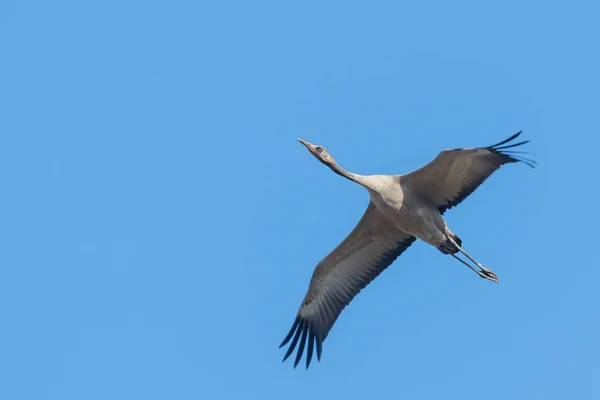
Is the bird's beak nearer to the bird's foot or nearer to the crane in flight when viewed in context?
the crane in flight

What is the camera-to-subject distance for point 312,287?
2670 cm

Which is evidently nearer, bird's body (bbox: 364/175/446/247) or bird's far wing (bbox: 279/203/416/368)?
bird's body (bbox: 364/175/446/247)

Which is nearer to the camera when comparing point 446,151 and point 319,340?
point 446,151

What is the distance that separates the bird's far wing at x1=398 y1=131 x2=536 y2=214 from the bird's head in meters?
1.50

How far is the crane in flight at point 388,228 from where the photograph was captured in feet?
81.1

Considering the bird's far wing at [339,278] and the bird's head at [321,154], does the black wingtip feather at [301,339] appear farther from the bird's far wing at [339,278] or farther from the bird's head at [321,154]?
the bird's head at [321,154]

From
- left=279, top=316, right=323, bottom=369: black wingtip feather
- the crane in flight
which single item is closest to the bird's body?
the crane in flight

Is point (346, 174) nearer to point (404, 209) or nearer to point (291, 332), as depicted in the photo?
point (404, 209)

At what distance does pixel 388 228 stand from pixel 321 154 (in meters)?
2.26

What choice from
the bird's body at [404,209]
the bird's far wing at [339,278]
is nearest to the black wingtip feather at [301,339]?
the bird's far wing at [339,278]

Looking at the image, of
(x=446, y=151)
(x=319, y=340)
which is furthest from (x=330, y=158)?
(x=319, y=340)

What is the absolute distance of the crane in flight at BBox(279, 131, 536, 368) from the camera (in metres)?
24.7

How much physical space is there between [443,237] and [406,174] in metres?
1.53

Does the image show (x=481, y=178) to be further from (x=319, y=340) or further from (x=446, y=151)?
(x=319, y=340)
